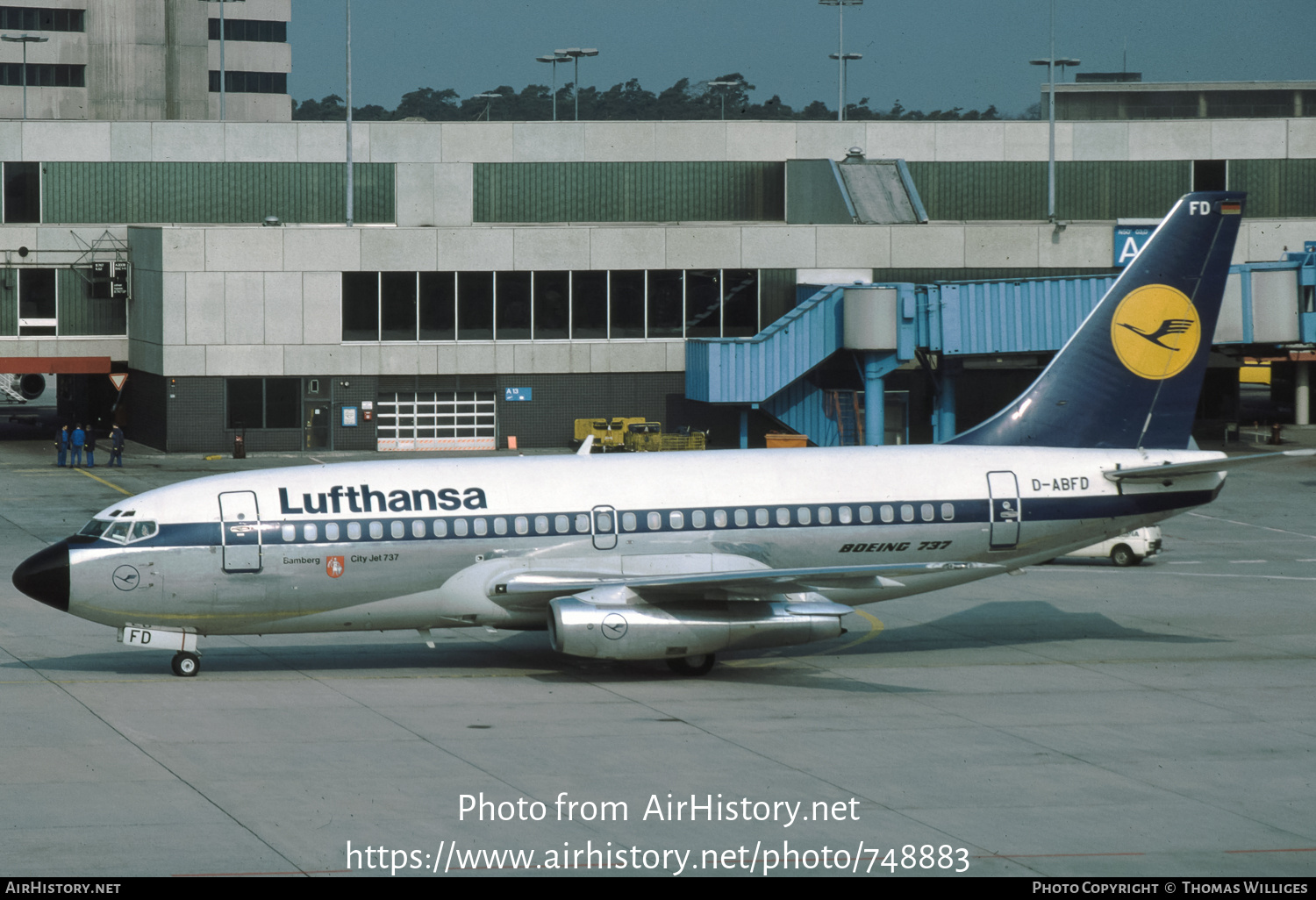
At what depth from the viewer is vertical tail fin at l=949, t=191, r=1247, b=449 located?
121 ft

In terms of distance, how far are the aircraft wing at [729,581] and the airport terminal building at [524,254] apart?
4603 centimetres

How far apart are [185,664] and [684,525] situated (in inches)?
414

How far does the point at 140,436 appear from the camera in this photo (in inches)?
3415

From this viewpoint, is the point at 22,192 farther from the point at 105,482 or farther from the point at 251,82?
the point at 251,82

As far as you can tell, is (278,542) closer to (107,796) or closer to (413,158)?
(107,796)

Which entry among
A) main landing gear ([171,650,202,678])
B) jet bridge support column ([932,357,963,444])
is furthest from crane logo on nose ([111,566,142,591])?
jet bridge support column ([932,357,963,444])

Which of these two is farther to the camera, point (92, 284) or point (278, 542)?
point (92, 284)

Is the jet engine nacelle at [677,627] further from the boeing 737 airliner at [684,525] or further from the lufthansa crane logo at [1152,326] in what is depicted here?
the lufthansa crane logo at [1152,326]

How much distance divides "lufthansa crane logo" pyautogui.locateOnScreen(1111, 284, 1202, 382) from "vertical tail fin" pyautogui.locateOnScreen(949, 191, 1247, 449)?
0.07 ft

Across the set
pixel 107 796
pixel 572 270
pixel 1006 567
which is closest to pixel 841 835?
pixel 107 796

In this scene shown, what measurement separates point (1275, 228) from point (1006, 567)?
Answer: 61224mm

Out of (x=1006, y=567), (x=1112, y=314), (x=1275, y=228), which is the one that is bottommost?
(x=1006, y=567)

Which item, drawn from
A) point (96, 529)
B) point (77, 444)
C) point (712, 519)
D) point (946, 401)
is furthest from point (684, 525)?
point (77, 444)

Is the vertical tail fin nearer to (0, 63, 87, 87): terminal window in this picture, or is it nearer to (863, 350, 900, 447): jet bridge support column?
(863, 350, 900, 447): jet bridge support column
